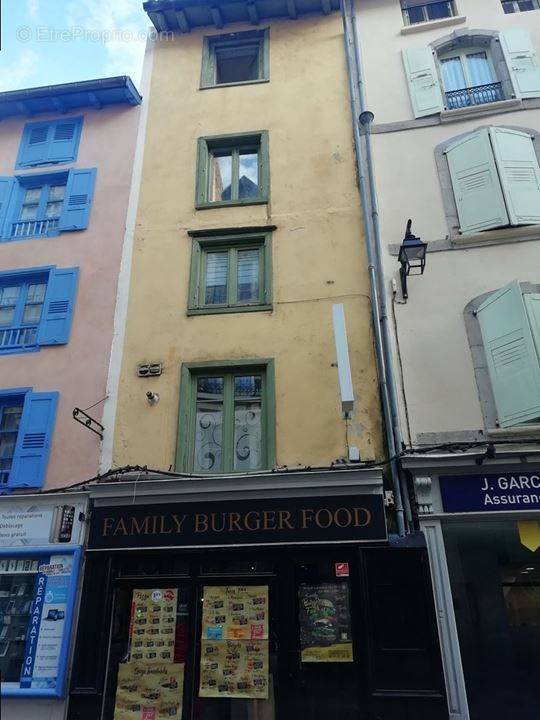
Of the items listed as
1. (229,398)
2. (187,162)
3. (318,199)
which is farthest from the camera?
(187,162)

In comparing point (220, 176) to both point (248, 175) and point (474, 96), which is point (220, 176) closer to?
point (248, 175)

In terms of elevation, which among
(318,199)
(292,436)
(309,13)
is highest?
(309,13)

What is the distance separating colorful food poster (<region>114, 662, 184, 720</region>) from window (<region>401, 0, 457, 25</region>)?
1385 cm

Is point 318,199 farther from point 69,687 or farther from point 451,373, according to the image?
point 69,687

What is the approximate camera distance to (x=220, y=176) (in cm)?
1154

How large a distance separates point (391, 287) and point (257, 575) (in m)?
5.26

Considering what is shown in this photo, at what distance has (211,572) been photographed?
27.1 ft

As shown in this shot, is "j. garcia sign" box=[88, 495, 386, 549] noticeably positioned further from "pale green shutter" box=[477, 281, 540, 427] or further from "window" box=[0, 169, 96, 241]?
"window" box=[0, 169, 96, 241]

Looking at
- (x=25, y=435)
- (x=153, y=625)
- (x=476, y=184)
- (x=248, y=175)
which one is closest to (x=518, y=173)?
(x=476, y=184)

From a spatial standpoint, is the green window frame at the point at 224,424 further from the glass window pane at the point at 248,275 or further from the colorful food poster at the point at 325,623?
the colorful food poster at the point at 325,623

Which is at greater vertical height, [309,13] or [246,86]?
[309,13]

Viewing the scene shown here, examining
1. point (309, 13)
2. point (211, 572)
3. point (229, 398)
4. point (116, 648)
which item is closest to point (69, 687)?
point (116, 648)

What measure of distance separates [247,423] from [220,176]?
5661 mm

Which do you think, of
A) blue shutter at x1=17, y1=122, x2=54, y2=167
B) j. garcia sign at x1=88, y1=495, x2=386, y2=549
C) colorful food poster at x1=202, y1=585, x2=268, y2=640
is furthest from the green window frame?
blue shutter at x1=17, y1=122, x2=54, y2=167
